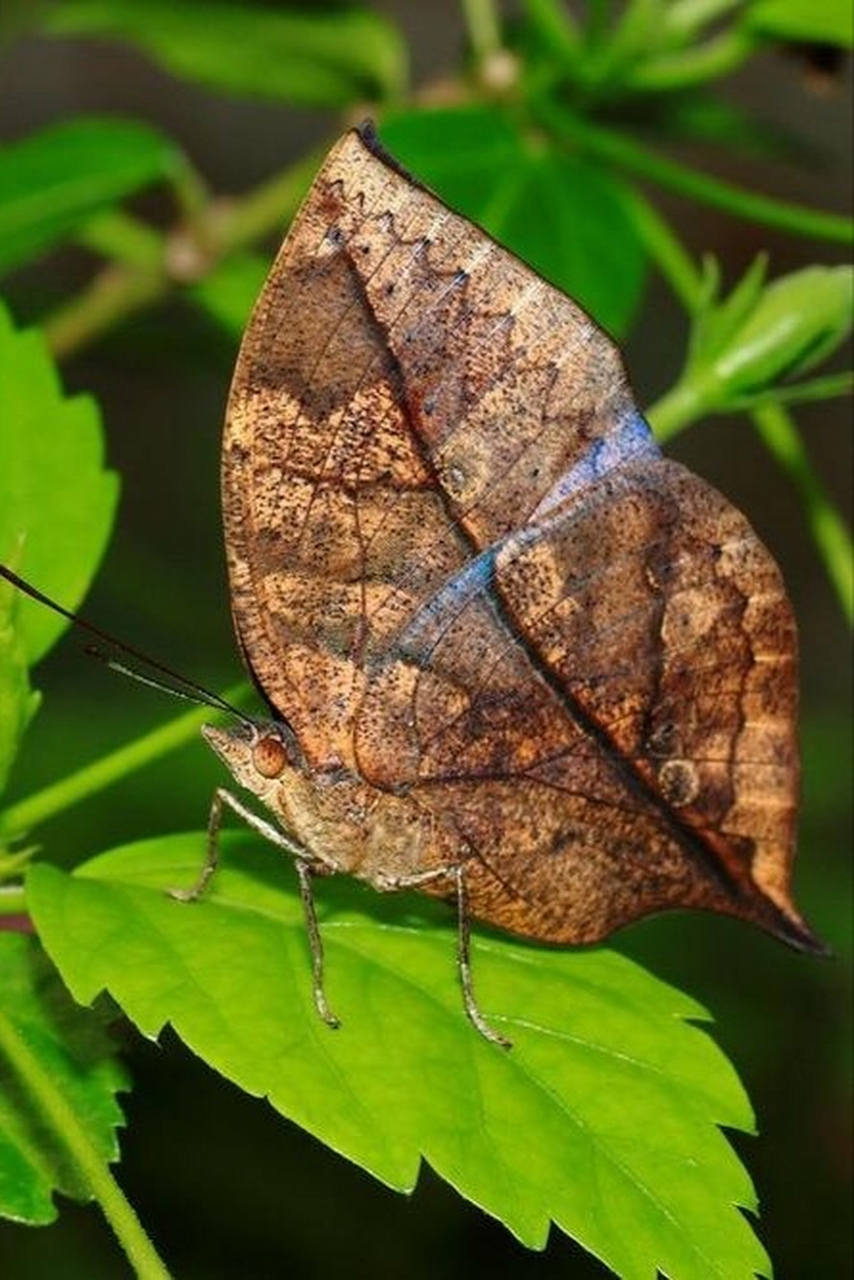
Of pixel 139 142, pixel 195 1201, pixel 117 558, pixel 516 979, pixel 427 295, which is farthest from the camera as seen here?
pixel 117 558

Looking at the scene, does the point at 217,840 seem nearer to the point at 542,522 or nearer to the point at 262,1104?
the point at 542,522

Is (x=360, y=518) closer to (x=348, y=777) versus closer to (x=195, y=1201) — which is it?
(x=348, y=777)

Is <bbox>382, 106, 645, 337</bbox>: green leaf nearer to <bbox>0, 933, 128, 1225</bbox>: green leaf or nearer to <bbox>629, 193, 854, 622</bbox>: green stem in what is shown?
<bbox>629, 193, 854, 622</bbox>: green stem

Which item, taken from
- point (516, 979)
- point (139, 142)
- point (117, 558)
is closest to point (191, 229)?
point (139, 142)

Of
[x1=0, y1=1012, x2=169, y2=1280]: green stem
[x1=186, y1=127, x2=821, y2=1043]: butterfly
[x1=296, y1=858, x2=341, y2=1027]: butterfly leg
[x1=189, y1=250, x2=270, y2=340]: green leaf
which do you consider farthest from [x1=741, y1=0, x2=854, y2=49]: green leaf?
[x1=0, y1=1012, x2=169, y2=1280]: green stem

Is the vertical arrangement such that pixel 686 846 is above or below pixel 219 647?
below

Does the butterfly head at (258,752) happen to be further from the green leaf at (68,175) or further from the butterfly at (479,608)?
the green leaf at (68,175)

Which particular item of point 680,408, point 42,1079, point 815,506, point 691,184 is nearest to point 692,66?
point 691,184

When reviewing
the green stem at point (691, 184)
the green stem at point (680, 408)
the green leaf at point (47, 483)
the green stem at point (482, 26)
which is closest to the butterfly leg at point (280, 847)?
the green leaf at point (47, 483)
